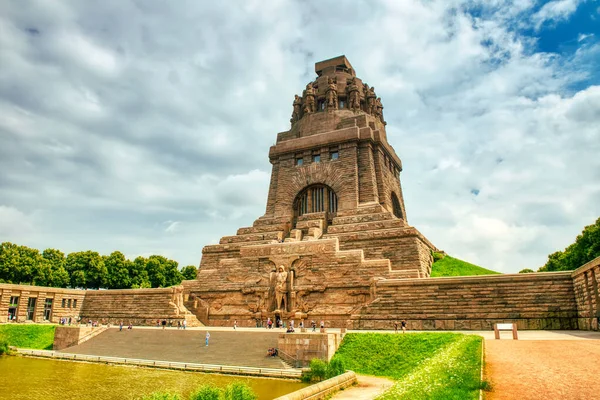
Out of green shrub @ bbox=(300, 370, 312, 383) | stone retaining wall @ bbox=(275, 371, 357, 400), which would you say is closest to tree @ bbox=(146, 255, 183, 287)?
green shrub @ bbox=(300, 370, 312, 383)

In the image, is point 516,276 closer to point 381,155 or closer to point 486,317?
point 486,317

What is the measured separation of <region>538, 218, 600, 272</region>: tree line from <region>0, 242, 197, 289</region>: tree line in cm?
4104

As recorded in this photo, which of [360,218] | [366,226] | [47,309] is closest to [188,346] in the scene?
[366,226]

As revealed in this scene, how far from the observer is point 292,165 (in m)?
37.6

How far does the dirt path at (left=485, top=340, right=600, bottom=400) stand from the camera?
661 cm

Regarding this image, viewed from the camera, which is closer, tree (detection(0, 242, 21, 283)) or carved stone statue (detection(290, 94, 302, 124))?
tree (detection(0, 242, 21, 283))

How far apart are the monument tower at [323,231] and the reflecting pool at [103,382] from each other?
33.2 feet

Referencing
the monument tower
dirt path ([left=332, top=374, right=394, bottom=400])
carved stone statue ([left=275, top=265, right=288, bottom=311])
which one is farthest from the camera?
carved stone statue ([left=275, top=265, right=288, bottom=311])

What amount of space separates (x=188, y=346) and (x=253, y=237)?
13.4m

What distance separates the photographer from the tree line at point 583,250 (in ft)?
95.2

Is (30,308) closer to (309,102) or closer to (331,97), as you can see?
(309,102)

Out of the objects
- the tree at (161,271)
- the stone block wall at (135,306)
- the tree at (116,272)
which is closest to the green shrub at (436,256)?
the stone block wall at (135,306)

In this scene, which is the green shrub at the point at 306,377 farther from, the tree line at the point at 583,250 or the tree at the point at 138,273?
the tree at the point at 138,273

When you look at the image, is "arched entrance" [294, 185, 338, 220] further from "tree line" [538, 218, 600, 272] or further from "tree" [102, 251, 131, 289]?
"tree" [102, 251, 131, 289]
